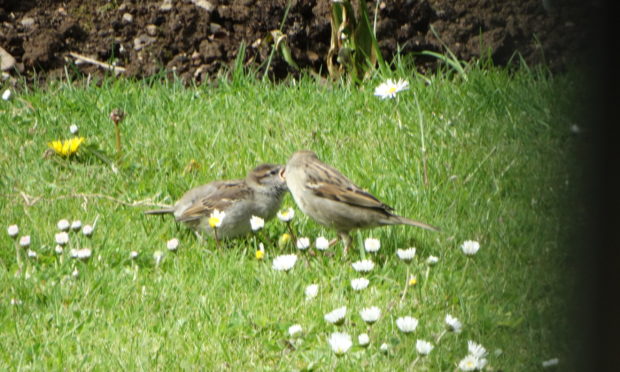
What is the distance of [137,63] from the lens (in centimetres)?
629

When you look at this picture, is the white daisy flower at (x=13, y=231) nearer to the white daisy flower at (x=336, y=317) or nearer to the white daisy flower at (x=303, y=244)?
the white daisy flower at (x=303, y=244)

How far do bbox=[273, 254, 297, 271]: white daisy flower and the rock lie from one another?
341 centimetres

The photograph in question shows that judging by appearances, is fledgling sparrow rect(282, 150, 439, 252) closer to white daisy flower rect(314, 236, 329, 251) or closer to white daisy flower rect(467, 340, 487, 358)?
white daisy flower rect(314, 236, 329, 251)

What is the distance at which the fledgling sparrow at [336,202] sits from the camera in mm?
3811

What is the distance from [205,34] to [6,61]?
1480 mm

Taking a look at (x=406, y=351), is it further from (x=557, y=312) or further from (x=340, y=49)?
(x=340, y=49)

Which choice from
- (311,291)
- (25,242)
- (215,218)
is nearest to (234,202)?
(215,218)

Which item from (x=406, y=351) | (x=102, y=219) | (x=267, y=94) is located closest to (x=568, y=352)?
(x=406, y=351)

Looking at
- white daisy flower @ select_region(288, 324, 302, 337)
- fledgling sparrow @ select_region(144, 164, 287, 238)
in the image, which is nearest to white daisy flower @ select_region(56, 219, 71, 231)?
fledgling sparrow @ select_region(144, 164, 287, 238)

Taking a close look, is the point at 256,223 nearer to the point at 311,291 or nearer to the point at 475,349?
the point at 311,291

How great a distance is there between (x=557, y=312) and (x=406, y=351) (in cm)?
223

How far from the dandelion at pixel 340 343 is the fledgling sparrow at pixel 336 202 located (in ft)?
2.96

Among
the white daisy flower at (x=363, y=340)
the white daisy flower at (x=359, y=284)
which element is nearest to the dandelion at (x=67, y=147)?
the white daisy flower at (x=359, y=284)

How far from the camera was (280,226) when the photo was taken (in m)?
4.39
